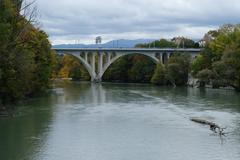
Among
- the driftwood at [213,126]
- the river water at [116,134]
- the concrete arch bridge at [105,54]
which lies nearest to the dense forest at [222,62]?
the concrete arch bridge at [105,54]

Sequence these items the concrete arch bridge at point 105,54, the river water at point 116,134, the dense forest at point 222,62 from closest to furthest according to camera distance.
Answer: the river water at point 116,134 → the dense forest at point 222,62 → the concrete arch bridge at point 105,54

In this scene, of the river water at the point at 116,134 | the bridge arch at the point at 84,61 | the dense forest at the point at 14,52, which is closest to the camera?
the river water at the point at 116,134

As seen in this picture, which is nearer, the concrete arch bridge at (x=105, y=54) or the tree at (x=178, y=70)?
the tree at (x=178, y=70)

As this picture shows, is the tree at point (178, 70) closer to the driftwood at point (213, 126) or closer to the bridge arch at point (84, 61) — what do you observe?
the bridge arch at point (84, 61)

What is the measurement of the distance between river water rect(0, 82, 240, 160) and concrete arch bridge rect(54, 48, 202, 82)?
5865 cm

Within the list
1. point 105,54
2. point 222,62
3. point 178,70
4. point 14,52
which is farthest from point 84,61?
point 14,52

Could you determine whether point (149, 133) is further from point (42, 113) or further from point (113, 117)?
point (42, 113)

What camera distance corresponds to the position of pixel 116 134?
2941 centimetres

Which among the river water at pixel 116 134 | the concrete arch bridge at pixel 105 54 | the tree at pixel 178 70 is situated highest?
the concrete arch bridge at pixel 105 54

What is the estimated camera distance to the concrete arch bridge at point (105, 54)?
102812 mm

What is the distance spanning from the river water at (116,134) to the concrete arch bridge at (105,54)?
5865cm

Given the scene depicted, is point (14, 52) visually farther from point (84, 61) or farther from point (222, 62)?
point (84, 61)

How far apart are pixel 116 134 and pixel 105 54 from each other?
81.5m

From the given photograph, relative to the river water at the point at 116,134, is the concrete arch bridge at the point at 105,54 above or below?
Answer: above
